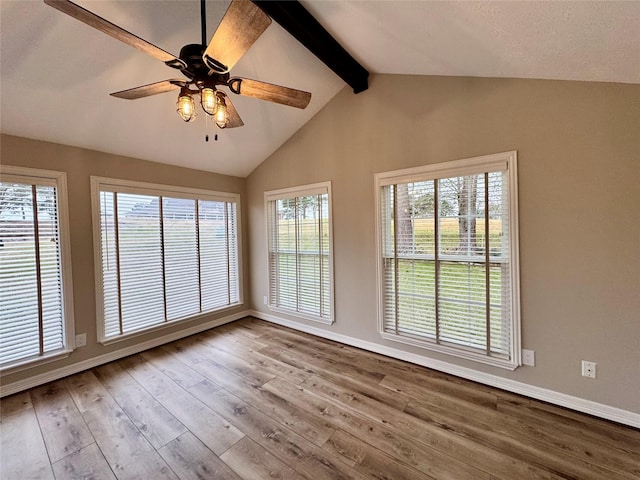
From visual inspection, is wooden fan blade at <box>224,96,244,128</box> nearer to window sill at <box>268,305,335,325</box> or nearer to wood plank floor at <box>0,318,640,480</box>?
wood plank floor at <box>0,318,640,480</box>

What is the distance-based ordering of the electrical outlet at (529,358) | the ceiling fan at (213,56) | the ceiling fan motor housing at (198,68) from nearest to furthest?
1. the ceiling fan at (213,56)
2. the ceiling fan motor housing at (198,68)
3. the electrical outlet at (529,358)

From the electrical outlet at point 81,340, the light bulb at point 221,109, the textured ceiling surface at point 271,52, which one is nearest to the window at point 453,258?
the textured ceiling surface at point 271,52

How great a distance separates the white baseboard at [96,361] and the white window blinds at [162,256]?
20 centimetres

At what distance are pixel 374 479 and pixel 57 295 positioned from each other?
10.5ft

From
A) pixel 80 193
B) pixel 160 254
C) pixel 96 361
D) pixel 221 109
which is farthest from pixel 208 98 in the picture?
pixel 96 361

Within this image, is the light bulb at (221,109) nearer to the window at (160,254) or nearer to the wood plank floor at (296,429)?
the window at (160,254)

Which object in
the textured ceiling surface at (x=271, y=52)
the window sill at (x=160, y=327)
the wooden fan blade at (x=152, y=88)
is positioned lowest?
the window sill at (x=160, y=327)

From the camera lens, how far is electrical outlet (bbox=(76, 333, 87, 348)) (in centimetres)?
264

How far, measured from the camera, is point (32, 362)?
2391mm

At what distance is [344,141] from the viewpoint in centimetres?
309

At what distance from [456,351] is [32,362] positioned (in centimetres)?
393

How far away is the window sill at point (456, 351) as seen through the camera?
86.9 inches

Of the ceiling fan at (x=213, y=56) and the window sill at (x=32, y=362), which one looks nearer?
the ceiling fan at (x=213, y=56)

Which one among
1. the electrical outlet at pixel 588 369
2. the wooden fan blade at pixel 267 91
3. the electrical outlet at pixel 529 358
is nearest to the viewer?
the wooden fan blade at pixel 267 91
